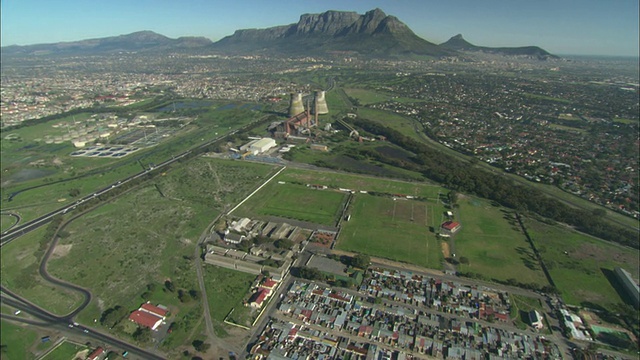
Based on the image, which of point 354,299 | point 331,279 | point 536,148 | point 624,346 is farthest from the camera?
point 536,148

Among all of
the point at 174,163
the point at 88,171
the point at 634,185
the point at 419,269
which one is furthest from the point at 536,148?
the point at 88,171

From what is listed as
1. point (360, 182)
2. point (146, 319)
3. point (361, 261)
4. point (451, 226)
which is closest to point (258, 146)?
point (360, 182)

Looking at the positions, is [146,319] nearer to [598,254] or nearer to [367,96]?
[598,254]

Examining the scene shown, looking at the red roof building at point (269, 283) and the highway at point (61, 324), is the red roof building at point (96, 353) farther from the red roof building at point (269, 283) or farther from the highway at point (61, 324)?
the red roof building at point (269, 283)

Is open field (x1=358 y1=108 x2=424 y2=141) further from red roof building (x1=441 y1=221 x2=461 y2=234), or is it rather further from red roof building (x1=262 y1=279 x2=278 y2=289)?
red roof building (x1=262 y1=279 x2=278 y2=289)

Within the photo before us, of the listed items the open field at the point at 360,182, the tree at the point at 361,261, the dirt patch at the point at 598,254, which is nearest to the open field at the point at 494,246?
the dirt patch at the point at 598,254

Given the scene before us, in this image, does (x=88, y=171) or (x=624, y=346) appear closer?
(x=624, y=346)

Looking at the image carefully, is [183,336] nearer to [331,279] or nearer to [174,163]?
[331,279]
